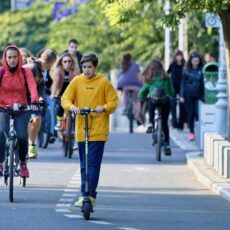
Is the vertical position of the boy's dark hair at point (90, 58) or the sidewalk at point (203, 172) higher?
the boy's dark hair at point (90, 58)

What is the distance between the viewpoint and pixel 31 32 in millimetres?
67312

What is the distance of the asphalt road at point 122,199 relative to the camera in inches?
532

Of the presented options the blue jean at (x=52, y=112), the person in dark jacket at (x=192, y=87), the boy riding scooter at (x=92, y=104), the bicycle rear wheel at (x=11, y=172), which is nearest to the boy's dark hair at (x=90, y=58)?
the boy riding scooter at (x=92, y=104)

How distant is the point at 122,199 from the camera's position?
16156mm

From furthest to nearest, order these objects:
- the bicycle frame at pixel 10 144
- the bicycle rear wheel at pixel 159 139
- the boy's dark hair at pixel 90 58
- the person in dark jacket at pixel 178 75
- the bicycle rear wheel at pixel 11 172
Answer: the person in dark jacket at pixel 178 75 → the bicycle rear wheel at pixel 159 139 → the bicycle frame at pixel 10 144 → the bicycle rear wheel at pixel 11 172 → the boy's dark hair at pixel 90 58

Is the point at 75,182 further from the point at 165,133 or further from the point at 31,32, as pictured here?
the point at 31,32

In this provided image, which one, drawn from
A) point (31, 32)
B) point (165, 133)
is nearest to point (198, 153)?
point (165, 133)

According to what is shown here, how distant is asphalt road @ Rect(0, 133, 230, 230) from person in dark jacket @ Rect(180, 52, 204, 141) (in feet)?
13.7

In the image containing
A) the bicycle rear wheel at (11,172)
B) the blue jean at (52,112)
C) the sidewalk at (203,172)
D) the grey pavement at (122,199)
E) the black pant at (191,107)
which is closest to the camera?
the grey pavement at (122,199)

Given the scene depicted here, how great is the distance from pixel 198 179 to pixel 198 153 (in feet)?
13.6

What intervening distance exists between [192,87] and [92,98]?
13532 millimetres

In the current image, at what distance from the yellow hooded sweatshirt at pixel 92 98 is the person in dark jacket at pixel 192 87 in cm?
1344

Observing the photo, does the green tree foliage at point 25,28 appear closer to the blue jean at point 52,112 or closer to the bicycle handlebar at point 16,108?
the blue jean at point 52,112

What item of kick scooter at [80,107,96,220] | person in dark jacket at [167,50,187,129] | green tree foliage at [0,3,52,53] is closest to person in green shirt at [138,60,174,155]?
person in dark jacket at [167,50,187,129]
